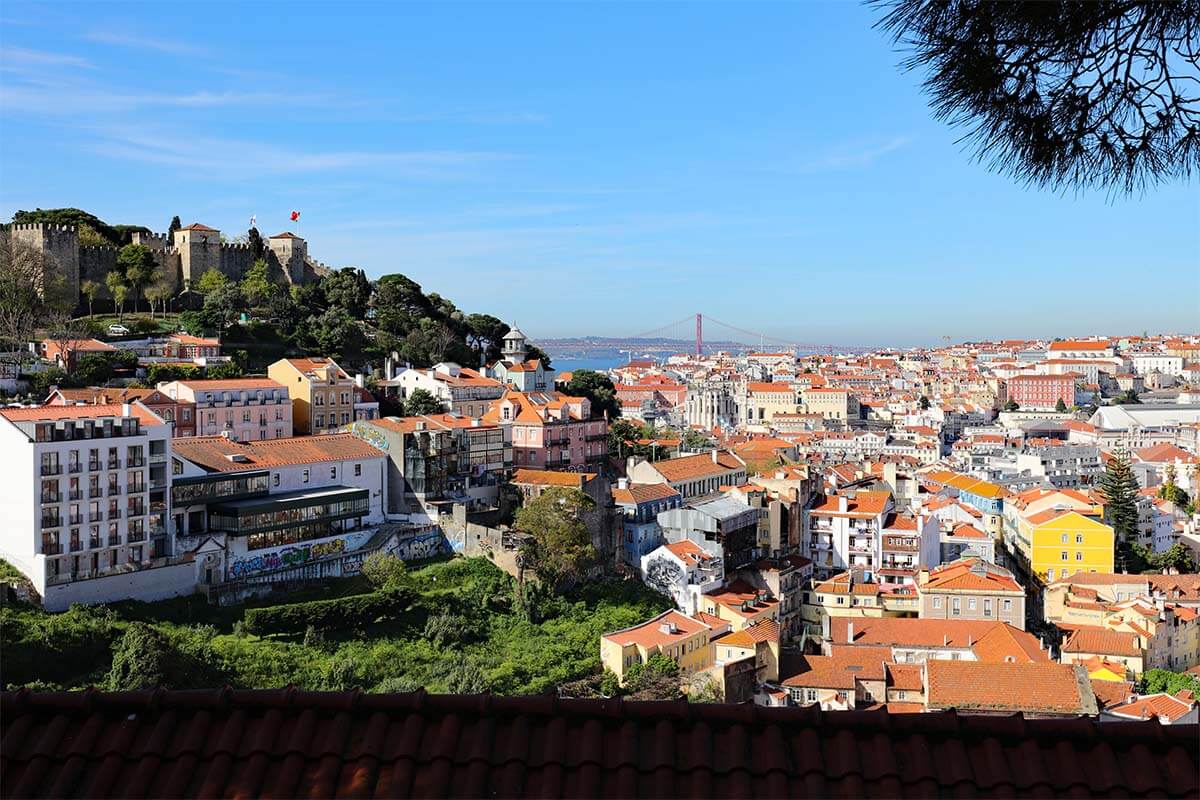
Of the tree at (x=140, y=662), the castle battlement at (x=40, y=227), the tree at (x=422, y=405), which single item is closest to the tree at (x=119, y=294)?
the castle battlement at (x=40, y=227)

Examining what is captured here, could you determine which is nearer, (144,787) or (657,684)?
(144,787)

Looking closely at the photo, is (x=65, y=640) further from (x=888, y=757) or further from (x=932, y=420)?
(x=932, y=420)

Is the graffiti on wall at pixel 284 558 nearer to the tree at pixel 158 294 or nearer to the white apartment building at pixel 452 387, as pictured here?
the white apartment building at pixel 452 387

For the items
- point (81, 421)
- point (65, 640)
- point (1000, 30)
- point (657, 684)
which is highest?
point (1000, 30)

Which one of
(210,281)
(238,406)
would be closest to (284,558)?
(238,406)

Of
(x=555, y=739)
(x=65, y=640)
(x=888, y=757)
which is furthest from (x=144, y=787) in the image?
(x=65, y=640)

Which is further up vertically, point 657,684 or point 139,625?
point 139,625

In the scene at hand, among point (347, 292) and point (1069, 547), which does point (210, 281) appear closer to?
point (347, 292)
